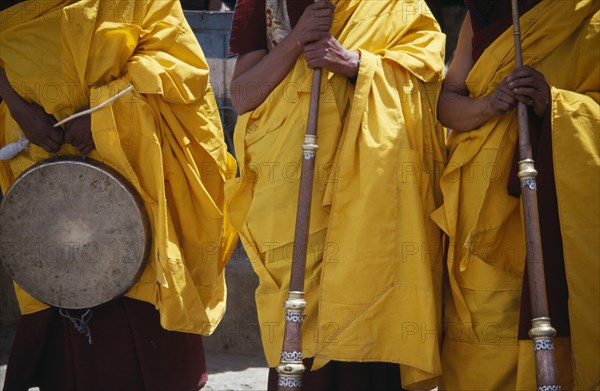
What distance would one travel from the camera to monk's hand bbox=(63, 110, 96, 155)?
4.46 metres

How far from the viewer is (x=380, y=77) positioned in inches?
159

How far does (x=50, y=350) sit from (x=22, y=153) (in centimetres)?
96

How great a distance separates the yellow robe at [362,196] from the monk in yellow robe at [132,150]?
45 centimetres

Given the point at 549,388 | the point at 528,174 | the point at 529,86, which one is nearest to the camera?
the point at 549,388

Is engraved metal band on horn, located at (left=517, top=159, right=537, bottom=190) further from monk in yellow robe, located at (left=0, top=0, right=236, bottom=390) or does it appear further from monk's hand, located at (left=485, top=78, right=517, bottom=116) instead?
monk in yellow robe, located at (left=0, top=0, right=236, bottom=390)

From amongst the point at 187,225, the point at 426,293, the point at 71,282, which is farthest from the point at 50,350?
the point at 426,293

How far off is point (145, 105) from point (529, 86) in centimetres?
175

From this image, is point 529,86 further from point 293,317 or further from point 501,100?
point 293,317

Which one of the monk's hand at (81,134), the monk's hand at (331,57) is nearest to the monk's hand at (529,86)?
the monk's hand at (331,57)

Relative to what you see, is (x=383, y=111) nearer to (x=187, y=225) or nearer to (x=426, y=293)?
(x=426, y=293)

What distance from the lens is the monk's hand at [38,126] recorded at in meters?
4.48

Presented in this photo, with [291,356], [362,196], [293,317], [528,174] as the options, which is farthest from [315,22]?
[291,356]

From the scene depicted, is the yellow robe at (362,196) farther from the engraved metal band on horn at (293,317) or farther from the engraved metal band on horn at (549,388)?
the engraved metal band on horn at (549,388)

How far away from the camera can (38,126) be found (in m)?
4.49
